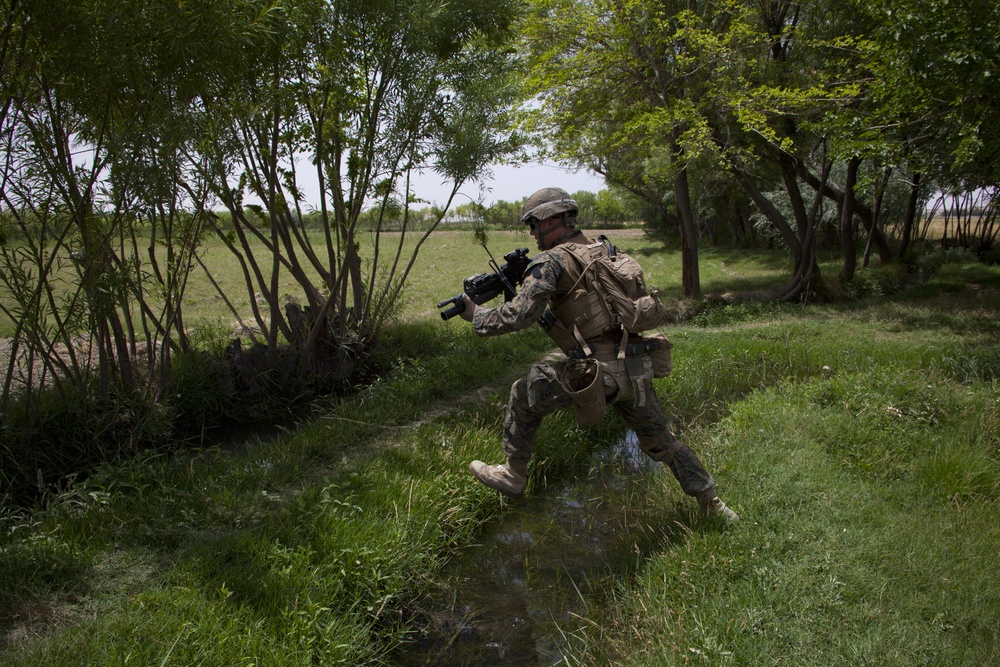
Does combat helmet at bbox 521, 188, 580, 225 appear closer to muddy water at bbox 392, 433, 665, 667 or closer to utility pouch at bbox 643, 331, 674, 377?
utility pouch at bbox 643, 331, 674, 377

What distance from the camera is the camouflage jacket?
13.4 ft

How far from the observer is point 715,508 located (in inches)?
165

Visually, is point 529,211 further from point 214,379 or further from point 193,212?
point 214,379

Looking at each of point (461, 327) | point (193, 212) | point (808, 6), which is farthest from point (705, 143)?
point (193, 212)

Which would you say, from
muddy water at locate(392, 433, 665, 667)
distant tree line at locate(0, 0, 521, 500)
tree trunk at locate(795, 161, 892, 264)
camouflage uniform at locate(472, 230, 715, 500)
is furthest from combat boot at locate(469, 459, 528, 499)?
tree trunk at locate(795, 161, 892, 264)

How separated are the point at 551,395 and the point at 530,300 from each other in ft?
2.27

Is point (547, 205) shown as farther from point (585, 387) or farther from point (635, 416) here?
point (635, 416)

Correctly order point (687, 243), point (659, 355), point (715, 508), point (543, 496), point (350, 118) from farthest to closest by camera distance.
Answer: point (687, 243), point (350, 118), point (543, 496), point (659, 355), point (715, 508)

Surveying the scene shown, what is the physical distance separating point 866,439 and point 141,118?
659 cm

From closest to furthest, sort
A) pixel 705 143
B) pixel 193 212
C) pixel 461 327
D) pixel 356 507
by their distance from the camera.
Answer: pixel 356 507, pixel 193 212, pixel 461 327, pixel 705 143

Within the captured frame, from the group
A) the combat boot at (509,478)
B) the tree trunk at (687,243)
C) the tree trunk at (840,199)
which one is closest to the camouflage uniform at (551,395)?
the combat boot at (509,478)

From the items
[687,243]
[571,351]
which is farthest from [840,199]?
[571,351]

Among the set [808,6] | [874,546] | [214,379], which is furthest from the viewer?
[808,6]

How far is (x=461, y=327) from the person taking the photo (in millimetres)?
10633
